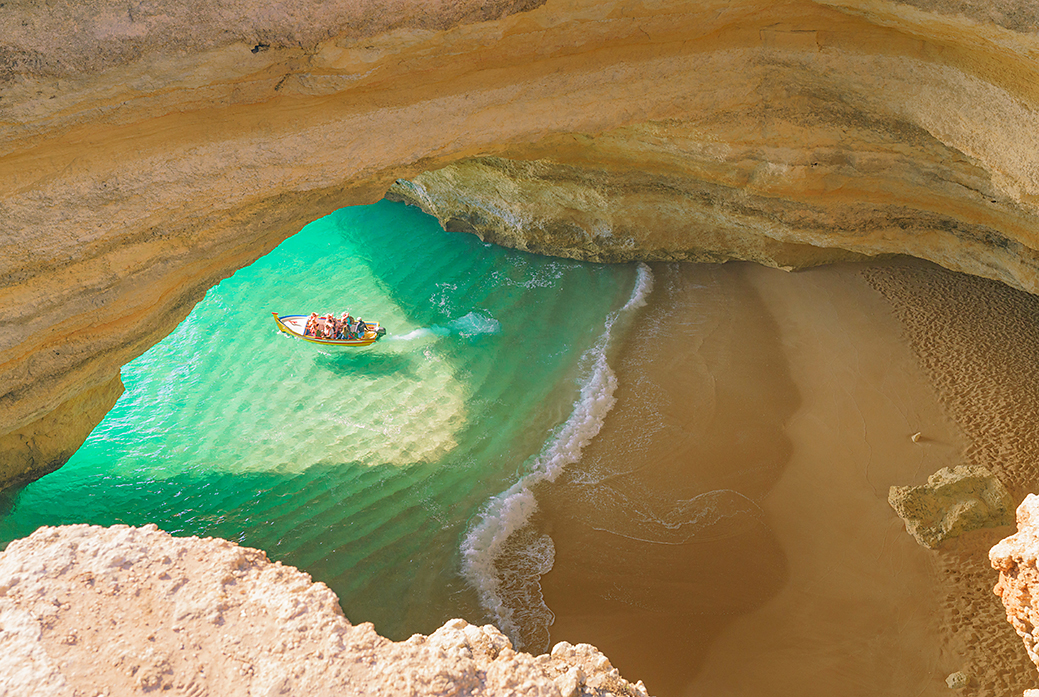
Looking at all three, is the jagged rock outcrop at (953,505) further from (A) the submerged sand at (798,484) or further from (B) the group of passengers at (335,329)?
(B) the group of passengers at (335,329)

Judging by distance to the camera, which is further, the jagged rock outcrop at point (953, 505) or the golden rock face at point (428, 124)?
the jagged rock outcrop at point (953, 505)

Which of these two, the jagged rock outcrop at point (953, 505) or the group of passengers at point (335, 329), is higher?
the jagged rock outcrop at point (953, 505)

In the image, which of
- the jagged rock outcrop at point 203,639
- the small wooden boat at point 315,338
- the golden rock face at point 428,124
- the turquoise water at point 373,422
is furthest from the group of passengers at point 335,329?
the jagged rock outcrop at point 203,639

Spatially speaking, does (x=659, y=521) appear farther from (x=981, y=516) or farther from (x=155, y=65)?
(x=155, y=65)

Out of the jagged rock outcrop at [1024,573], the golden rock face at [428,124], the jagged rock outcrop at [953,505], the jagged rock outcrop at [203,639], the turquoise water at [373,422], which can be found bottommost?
the turquoise water at [373,422]

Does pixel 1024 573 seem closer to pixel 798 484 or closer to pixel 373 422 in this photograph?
pixel 798 484

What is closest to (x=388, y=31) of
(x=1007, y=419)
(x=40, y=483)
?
(x=40, y=483)

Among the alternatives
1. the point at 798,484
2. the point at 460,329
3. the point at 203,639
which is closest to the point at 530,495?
the point at 798,484
